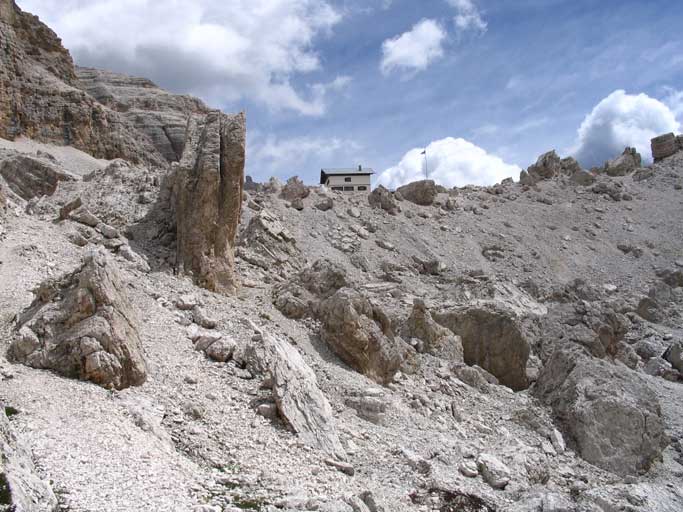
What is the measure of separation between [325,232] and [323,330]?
21.3 meters

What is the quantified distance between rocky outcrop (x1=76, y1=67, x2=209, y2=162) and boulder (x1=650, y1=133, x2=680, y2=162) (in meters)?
63.2

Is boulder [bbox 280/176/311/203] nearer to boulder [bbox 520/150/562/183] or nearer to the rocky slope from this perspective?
the rocky slope

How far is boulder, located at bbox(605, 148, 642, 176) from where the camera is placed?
237 ft

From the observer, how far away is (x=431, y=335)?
23750mm

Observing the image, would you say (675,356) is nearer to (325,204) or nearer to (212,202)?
(212,202)

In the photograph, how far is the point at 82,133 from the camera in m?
69.0

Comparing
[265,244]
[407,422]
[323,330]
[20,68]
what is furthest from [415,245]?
[20,68]

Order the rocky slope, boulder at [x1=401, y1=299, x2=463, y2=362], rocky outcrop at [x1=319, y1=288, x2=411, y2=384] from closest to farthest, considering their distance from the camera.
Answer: the rocky slope < rocky outcrop at [x1=319, y1=288, x2=411, y2=384] < boulder at [x1=401, y1=299, x2=463, y2=362]

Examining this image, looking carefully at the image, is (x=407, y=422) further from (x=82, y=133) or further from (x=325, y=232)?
(x=82, y=133)

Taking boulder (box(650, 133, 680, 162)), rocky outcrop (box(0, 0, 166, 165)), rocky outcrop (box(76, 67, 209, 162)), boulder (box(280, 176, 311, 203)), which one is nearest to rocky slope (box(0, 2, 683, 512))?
boulder (box(280, 176, 311, 203))

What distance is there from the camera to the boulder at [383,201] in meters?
49.8

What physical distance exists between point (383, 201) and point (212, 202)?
2961cm

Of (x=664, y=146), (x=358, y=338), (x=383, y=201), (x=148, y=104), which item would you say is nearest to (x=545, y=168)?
(x=664, y=146)

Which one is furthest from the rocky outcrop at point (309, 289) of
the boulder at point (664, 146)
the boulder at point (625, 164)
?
the boulder at point (664, 146)
